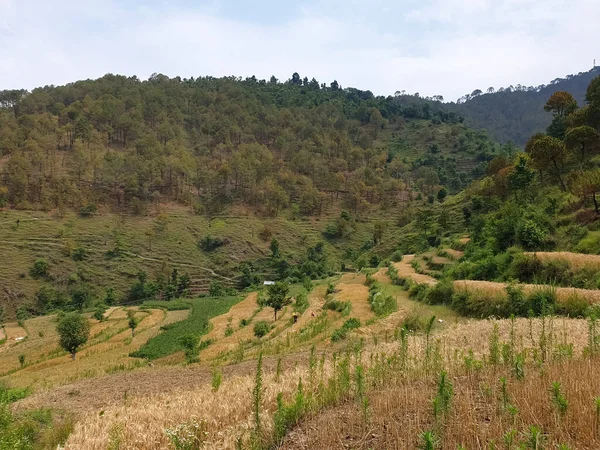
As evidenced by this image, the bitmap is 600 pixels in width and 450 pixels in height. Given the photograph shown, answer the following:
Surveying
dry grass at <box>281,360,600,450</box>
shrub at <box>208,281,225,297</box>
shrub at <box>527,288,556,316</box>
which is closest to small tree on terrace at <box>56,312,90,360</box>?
shrub at <box>527,288,556,316</box>

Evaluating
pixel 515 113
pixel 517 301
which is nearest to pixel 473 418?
pixel 517 301

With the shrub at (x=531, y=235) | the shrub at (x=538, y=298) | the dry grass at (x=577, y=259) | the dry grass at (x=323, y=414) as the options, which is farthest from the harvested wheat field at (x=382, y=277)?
the dry grass at (x=323, y=414)

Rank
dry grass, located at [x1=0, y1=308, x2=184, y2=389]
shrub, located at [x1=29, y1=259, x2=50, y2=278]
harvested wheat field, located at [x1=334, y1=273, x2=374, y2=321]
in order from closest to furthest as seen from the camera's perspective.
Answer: harvested wheat field, located at [x1=334, y1=273, x2=374, y2=321] → dry grass, located at [x1=0, y1=308, x2=184, y2=389] → shrub, located at [x1=29, y1=259, x2=50, y2=278]

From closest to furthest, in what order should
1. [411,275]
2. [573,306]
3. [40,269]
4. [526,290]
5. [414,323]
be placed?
[573,306] → [526,290] → [414,323] → [411,275] → [40,269]

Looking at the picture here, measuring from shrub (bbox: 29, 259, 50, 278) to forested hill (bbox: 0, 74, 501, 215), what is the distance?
17113 mm

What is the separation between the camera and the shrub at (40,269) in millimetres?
58344

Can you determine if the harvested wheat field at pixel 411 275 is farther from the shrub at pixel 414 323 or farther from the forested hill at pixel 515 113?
the forested hill at pixel 515 113

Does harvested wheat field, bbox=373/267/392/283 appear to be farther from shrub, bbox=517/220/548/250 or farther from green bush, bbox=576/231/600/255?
green bush, bbox=576/231/600/255

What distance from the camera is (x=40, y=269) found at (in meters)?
58.6

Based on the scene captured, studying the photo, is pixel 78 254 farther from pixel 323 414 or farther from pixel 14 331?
pixel 323 414

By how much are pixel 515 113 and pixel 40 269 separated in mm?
188923

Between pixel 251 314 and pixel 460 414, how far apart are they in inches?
1293

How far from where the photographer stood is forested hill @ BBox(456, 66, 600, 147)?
513 ft

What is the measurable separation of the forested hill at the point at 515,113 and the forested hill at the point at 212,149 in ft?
133
